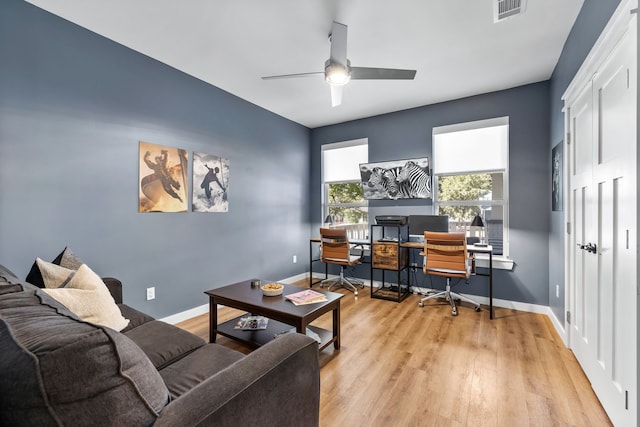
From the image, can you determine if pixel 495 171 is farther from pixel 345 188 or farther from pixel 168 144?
pixel 168 144

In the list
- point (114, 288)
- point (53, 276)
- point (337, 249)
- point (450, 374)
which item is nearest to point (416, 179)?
point (337, 249)

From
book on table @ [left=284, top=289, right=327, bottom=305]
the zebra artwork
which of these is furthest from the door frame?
book on table @ [left=284, top=289, right=327, bottom=305]

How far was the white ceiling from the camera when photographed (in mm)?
2117

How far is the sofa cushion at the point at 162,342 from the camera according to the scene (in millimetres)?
1468

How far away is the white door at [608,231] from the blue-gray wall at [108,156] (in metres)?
3.41

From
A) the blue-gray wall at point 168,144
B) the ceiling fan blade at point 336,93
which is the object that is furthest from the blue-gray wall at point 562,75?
the ceiling fan blade at point 336,93

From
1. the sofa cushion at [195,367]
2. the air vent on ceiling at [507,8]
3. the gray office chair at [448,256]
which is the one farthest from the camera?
the gray office chair at [448,256]

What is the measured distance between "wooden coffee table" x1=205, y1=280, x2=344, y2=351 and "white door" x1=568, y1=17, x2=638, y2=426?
1.65 meters

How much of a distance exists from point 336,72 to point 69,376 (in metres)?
2.33

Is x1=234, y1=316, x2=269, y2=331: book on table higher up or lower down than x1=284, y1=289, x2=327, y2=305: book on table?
lower down

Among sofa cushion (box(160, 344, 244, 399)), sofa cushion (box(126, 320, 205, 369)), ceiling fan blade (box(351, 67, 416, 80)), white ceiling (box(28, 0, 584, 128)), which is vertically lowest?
sofa cushion (box(160, 344, 244, 399))

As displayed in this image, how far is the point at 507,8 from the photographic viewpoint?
197cm

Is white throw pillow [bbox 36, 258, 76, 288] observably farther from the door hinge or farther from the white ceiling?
the door hinge

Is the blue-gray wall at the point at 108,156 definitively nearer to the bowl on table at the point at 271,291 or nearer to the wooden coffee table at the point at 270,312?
the wooden coffee table at the point at 270,312
